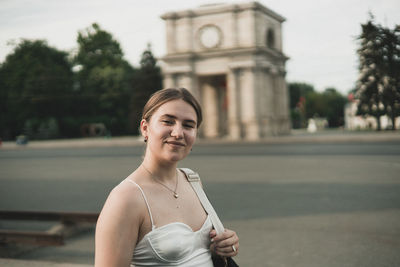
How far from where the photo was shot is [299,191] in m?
11.3

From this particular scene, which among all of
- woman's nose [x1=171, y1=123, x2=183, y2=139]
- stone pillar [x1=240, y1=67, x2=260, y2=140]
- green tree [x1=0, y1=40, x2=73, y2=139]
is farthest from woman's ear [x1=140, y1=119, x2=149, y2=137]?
green tree [x1=0, y1=40, x2=73, y2=139]

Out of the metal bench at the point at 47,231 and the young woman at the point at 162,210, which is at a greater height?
the young woman at the point at 162,210

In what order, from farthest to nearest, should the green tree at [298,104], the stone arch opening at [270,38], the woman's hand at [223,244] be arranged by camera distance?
1. the green tree at [298,104]
2. the stone arch opening at [270,38]
3. the woman's hand at [223,244]

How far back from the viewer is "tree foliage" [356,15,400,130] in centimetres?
372

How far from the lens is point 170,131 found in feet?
7.29

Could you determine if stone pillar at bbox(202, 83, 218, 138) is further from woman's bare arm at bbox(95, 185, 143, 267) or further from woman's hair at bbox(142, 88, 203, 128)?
woman's bare arm at bbox(95, 185, 143, 267)

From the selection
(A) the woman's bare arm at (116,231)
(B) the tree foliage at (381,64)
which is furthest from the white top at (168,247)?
(B) the tree foliage at (381,64)

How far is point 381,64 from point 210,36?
4058cm

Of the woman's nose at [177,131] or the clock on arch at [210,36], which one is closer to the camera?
the woman's nose at [177,131]

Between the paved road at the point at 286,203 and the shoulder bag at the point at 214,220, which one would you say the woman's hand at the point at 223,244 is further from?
the paved road at the point at 286,203

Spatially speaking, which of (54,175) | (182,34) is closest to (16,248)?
(54,175)

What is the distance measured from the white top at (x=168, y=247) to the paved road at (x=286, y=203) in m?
3.60

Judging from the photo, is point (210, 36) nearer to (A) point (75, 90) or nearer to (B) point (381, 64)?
(A) point (75, 90)

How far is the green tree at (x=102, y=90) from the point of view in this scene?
2682 inches
